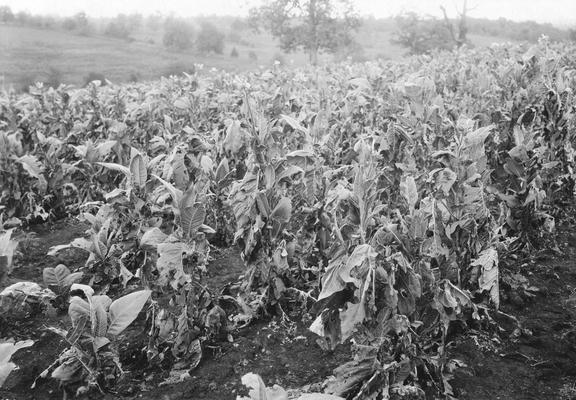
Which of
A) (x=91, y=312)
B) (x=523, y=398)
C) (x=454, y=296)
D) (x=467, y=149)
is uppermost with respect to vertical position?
(x=467, y=149)

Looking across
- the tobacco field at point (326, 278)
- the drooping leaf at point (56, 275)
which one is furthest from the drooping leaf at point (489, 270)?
the drooping leaf at point (56, 275)

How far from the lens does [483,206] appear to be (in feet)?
8.71

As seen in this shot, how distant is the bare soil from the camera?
8.74ft

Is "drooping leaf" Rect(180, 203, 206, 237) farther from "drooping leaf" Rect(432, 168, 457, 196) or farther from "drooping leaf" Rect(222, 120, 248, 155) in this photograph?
"drooping leaf" Rect(432, 168, 457, 196)

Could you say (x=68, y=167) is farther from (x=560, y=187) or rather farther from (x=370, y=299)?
(x=560, y=187)

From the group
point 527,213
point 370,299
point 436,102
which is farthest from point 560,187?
point 370,299

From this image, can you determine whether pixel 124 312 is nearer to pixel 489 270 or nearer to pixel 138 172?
pixel 138 172

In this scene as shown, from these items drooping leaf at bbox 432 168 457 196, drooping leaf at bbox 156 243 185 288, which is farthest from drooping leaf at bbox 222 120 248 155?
drooping leaf at bbox 432 168 457 196

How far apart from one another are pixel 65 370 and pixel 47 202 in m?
3.76

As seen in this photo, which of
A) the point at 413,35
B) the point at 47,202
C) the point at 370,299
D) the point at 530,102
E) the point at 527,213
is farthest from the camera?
the point at 413,35

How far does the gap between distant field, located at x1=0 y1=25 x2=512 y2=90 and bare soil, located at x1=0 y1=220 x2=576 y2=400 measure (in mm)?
31822

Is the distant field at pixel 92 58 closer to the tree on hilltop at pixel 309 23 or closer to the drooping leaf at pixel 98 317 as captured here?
the tree on hilltop at pixel 309 23

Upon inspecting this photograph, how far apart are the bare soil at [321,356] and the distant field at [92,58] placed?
3182 cm

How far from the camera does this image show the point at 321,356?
9.63 feet
